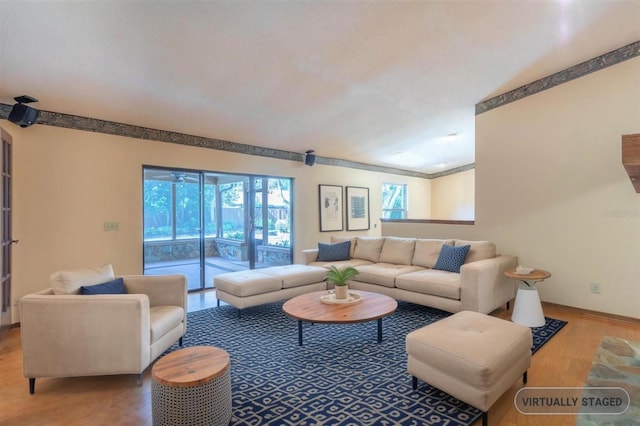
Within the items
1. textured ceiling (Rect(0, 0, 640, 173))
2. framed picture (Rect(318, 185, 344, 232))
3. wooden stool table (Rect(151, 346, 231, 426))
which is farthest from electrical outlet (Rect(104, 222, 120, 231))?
framed picture (Rect(318, 185, 344, 232))

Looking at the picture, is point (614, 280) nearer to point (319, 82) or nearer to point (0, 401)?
point (319, 82)

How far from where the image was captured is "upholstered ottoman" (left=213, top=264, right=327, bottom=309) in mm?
3775

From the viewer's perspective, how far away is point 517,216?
4.52 meters

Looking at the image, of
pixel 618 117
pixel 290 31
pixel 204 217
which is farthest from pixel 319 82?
pixel 618 117

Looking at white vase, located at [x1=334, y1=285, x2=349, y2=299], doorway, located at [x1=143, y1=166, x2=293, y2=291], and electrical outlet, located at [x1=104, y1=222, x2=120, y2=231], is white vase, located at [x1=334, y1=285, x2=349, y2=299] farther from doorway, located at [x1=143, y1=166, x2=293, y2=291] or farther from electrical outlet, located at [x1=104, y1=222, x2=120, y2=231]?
electrical outlet, located at [x1=104, y1=222, x2=120, y2=231]

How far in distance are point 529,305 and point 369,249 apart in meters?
2.28

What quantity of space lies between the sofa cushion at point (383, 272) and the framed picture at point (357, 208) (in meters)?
2.83

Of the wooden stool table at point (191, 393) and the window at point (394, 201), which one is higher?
the window at point (394, 201)

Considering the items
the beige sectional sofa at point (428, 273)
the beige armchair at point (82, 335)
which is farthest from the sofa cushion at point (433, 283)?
the beige armchair at point (82, 335)

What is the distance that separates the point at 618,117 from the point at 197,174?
5.63 metres

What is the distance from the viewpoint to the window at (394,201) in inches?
335

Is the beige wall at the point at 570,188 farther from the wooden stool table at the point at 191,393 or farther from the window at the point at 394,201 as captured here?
the wooden stool table at the point at 191,393

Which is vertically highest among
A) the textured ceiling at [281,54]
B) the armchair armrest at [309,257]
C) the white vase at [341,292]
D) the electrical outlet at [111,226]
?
the textured ceiling at [281,54]

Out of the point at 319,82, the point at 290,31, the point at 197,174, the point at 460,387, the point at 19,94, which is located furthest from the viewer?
the point at 197,174
